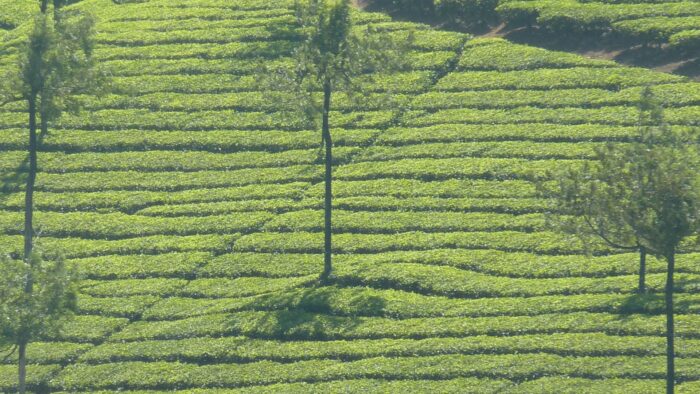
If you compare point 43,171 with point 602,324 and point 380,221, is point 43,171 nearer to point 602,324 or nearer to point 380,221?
point 380,221

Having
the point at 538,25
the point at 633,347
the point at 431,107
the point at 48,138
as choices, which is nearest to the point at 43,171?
the point at 48,138

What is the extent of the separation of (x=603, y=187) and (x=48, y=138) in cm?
3287

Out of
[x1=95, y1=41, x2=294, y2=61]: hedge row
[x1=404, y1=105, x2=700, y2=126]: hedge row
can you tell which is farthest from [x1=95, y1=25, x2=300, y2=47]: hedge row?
[x1=404, y1=105, x2=700, y2=126]: hedge row

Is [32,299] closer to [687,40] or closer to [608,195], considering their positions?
[608,195]

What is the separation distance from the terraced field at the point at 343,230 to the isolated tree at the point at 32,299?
4.43 meters

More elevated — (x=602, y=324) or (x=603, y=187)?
(x=603, y=187)

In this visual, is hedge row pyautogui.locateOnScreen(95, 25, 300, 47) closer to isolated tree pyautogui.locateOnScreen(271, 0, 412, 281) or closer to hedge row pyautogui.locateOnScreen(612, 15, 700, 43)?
hedge row pyautogui.locateOnScreen(612, 15, 700, 43)

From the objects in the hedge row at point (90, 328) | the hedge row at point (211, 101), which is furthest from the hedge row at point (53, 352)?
the hedge row at point (211, 101)

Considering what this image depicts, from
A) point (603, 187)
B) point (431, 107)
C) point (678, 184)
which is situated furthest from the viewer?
point (431, 107)

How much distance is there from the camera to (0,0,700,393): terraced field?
135ft

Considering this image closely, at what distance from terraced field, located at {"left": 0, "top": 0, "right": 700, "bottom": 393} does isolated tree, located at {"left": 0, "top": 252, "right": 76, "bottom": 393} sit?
4.43 meters

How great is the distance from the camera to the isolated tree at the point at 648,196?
109 ft

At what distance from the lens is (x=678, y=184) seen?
33.2 metres

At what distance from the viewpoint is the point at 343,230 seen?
5009 cm
